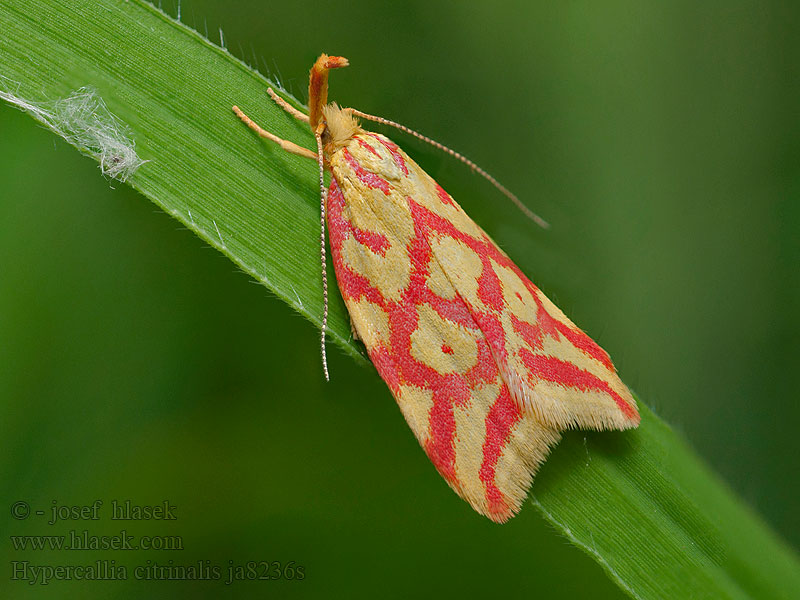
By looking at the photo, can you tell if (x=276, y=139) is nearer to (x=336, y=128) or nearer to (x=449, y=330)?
(x=336, y=128)

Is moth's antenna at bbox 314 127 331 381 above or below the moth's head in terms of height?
below

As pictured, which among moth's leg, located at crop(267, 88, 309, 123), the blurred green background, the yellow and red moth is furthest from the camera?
the blurred green background

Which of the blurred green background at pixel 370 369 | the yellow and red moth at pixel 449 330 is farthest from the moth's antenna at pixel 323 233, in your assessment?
the blurred green background at pixel 370 369

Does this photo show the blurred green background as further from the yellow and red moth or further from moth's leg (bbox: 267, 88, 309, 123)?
the yellow and red moth

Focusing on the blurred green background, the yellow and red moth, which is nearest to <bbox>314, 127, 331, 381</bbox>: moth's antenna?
the yellow and red moth

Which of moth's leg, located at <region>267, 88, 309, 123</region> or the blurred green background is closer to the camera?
moth's leg, located at <region>267, 88, 309, 123</region>

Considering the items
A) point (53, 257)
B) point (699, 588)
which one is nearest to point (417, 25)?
point (53, 257)

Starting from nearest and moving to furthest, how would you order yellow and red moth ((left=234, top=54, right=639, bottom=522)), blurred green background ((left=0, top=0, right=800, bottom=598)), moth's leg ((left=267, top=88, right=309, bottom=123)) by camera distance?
yellow and red moth ((left=234, top=54, right=639, bottom=522))
moth's leg ((left=267, top=88, right=309, bottom=123))
blurred green background ((left=0, top=0, right=800, bottom=598))
